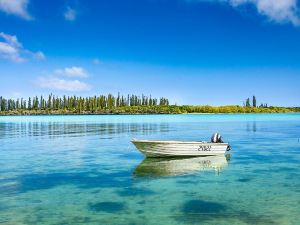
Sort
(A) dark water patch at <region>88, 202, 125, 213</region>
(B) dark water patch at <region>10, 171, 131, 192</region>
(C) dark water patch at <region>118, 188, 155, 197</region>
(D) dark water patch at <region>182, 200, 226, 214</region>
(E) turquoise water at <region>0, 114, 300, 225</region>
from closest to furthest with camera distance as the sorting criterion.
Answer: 1. (E) turquoise water at <region>0, 114, 300, 225</region>
2. (D) dark water patch at <region>182, 200, 226, 214</region>
3. (A) dark water patch at <region>88, 202, 125, 213</region>
4. (C) dark water patch at <region>118, 188, 155, 197</region>
5. (B) dark water patch at <region>10, 171, 131, 192</region>

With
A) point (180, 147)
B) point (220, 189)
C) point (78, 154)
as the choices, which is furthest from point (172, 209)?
point (78, 154)

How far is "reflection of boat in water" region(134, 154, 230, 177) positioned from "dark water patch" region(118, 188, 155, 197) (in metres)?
4.03

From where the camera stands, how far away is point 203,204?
16.3 metres

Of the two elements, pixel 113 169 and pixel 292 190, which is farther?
pixel 113 169

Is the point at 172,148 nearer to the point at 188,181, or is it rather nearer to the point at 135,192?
the point at 188,181

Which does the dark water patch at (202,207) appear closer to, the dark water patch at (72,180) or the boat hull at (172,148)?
the dark water patch at (72,180)

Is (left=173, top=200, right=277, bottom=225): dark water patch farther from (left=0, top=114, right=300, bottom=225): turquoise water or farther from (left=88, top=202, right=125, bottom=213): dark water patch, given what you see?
(left=88, top=202, right=125, bottom=213): dark water patch

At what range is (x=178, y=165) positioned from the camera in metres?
27.2

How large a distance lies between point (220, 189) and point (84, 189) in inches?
267

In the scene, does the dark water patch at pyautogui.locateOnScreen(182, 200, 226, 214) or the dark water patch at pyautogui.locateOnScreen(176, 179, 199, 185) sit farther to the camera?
the dark water patch at pyautogui.locateOnScreen(176, 179, 199, 185)

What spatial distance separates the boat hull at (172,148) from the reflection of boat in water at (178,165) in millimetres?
452

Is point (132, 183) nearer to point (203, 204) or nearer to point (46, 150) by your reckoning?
point (203, 204)

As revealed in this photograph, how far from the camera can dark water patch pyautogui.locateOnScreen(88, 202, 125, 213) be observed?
613 inches

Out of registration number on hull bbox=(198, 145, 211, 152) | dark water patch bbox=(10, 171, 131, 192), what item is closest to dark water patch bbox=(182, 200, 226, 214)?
dark water patch bbox=(10, 171, 131, 192)
